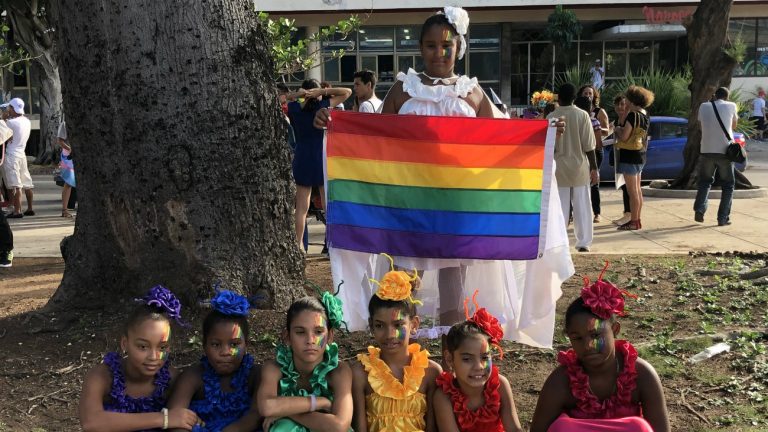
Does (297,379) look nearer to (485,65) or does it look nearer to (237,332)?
(237,332)

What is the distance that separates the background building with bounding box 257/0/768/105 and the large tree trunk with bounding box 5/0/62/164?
9011 mm

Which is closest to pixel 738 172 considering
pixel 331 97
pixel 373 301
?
pixel 331 97

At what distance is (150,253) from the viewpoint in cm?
554

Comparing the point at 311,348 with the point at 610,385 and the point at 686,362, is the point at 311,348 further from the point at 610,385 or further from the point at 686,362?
the point at 686,362

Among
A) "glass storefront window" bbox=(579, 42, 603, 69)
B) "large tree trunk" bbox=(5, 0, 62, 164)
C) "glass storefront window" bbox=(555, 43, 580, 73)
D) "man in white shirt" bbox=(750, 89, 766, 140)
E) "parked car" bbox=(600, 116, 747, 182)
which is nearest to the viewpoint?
"parked car" bbox=(600, 116, 747, 182)

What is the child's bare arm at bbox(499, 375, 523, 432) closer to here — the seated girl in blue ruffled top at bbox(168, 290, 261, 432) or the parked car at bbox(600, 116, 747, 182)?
the seated girl in blue ruffled top at bbox(168, 290, 261, 432)

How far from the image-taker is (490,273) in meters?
4.84

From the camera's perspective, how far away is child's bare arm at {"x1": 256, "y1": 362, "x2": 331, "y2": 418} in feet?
12.0

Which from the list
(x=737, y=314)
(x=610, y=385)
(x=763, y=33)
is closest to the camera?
(x=610, y=385)

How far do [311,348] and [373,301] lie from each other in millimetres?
365

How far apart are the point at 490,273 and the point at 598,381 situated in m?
1.22

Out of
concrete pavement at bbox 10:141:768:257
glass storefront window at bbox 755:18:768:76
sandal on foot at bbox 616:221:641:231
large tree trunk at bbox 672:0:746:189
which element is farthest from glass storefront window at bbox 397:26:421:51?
sandal on foot at bbox 616:221:641:231

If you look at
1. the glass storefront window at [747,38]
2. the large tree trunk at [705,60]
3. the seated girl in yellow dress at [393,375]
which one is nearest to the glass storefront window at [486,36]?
the glass storefront window at [747,38]

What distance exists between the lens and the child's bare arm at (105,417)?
3.65 metres
